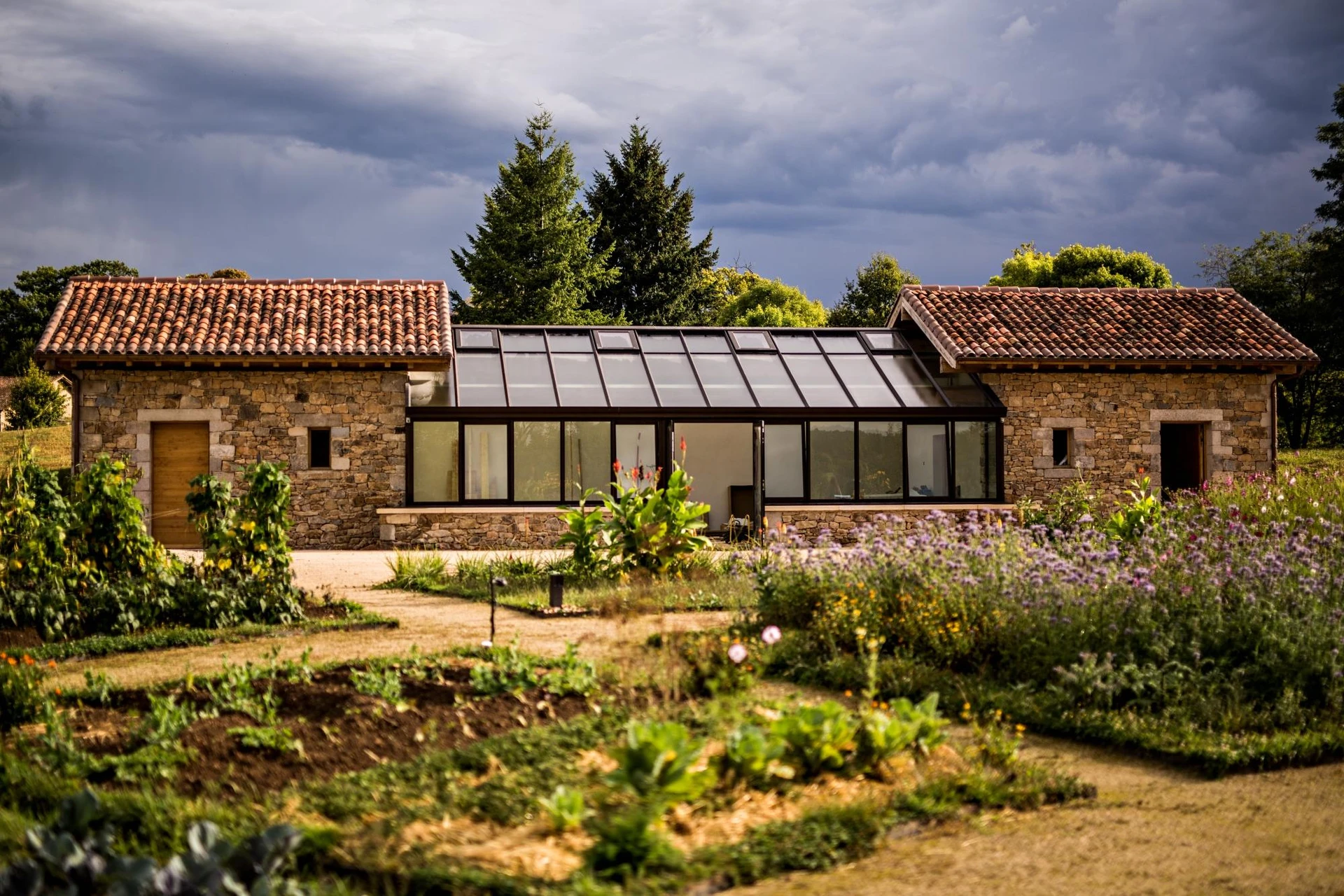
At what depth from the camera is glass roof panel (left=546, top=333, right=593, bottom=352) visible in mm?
18578

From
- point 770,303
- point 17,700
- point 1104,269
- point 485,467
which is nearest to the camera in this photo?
point 17,700

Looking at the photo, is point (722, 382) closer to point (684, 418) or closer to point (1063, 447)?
point (684, 418)

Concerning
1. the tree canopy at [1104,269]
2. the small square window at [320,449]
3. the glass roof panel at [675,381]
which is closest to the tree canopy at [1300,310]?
the tree canopy at [1104,269]

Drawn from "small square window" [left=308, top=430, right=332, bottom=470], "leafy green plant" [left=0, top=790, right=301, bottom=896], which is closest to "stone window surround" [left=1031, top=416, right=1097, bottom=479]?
"small square window" [left=308, top=430, right=332, bottom=470]

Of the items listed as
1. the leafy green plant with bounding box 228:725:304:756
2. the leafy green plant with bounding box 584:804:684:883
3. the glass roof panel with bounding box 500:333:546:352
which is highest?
the glass roof panel with bounding box 500:333:546:352

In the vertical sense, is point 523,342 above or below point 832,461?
above

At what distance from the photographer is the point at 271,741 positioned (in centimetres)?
478

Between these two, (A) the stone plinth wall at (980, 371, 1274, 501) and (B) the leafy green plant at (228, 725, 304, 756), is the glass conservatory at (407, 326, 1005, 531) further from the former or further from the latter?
(B) the leafy green plant at (228, 725, 304, 756)

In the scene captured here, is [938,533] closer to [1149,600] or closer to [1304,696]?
[1149,600]

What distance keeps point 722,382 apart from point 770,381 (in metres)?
0.77

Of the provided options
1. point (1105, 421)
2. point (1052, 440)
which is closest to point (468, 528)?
point (1052, 440)

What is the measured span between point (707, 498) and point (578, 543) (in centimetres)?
1031

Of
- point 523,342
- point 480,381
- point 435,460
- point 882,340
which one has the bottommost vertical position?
point 435,460

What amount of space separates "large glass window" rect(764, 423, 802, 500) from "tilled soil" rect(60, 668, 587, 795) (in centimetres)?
1191
